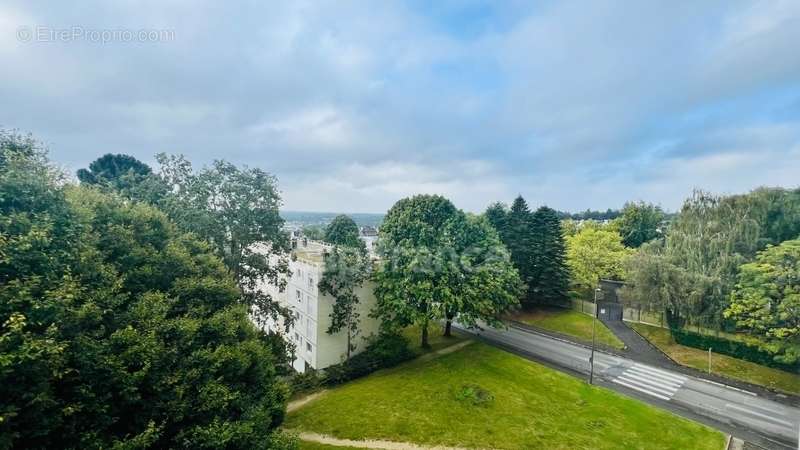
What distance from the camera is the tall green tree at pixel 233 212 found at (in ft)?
56.9

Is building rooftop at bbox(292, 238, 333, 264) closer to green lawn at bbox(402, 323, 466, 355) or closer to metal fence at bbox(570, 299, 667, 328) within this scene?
green lawn at bbox(402, 323, 466, 355)

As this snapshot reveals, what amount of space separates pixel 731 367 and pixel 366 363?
23.8 metres

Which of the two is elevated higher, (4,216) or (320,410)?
(4,216)

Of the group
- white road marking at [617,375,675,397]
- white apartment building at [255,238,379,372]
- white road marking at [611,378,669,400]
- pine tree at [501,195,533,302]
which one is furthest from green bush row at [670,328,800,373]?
white apartment building at [255,238,379,372]

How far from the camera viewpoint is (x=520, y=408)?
18.2 meters

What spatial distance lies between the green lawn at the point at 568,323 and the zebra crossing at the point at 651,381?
3832 mm

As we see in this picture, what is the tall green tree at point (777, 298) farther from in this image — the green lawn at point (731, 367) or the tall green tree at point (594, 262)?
the tall green tree at point (594, 262)

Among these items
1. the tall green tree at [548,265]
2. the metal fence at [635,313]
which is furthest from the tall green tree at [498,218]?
the metal fence at [635,313]

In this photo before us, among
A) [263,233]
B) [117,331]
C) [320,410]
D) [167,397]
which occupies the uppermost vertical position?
[263,233]

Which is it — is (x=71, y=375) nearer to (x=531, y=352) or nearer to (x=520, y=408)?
(x=520, y=408)

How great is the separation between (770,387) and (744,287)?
590cm

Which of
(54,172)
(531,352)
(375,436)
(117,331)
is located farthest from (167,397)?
(531,352)

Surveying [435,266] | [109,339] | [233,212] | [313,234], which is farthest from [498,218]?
[109,339]

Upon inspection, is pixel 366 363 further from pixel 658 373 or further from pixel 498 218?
pixel 498 218
